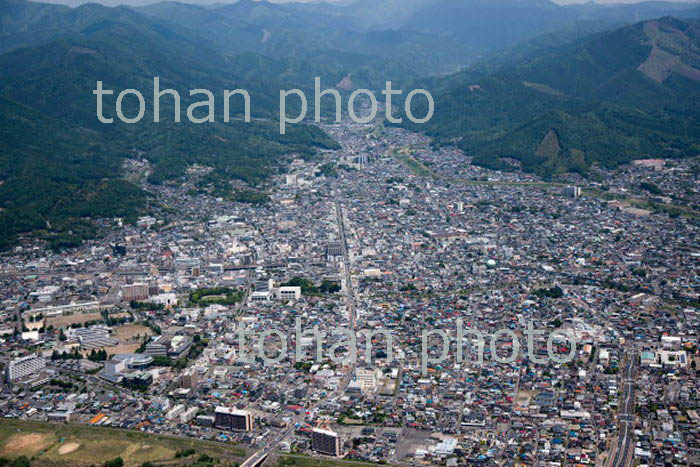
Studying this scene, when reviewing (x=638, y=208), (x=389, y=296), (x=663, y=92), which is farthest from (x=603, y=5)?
(x=389, y=296)

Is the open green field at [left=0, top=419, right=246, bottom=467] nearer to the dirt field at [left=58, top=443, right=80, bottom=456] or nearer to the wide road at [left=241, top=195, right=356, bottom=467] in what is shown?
the dirt field at [left=58, top=443, right=80, bottom=456]

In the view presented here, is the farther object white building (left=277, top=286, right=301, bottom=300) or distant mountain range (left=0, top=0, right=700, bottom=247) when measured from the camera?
distant mountain range (left=0, top=0, right=700, bottom=247)

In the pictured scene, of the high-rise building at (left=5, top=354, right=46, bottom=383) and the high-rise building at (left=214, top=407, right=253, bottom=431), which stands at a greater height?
the high-rise building at (left=5, top=354, right=46, bottom=383)

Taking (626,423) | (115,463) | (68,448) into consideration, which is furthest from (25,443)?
(626,423)

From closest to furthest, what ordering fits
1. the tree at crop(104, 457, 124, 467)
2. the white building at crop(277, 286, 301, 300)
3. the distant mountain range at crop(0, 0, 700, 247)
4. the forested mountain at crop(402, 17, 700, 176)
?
1. the tree at crop(104, 457, 124, 467)
2. the white building at crop(277, 286, 301, 300)
3. the distant mountain range at crop(0, 0, 700, 247)
4. the forested mountain at crop(402, 17, 700, 176)

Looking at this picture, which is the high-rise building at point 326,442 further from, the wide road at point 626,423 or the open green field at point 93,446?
the wide road at point 626,423

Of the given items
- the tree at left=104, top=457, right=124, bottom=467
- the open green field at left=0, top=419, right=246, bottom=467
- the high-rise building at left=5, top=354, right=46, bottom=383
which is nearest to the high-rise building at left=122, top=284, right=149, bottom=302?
the high-rise building at left=5, top=354, right=46, bottom=383
